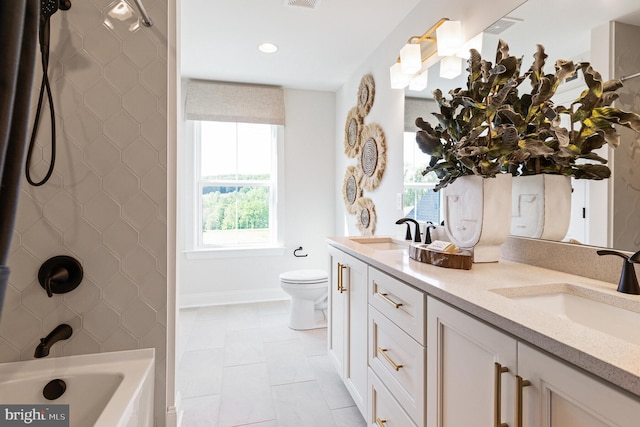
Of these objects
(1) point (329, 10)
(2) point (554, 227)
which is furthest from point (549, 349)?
(1) point (329, 10)

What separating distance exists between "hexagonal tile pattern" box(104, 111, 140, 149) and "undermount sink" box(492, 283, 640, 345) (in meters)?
1.46

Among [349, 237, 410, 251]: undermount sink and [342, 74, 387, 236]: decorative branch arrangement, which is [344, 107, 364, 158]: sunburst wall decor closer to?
[342, 74, 387, 236]: decorative branch arrangement

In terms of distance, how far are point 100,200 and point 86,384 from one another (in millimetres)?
692

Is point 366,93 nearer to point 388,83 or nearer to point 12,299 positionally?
point 388,83

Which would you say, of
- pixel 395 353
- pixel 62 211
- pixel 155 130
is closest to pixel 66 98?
pixel 155 130

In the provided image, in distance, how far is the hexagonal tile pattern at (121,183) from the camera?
1318 mm

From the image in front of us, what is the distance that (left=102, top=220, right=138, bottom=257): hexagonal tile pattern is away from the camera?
52.1 inches

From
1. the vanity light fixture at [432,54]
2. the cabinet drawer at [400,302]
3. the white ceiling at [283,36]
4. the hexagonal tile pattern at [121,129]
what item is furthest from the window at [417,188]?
the hexagonal tile pattern at [121,129]

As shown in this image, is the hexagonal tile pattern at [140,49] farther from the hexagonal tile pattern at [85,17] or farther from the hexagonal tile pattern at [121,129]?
the hexagonal tile pattern at [121,129]

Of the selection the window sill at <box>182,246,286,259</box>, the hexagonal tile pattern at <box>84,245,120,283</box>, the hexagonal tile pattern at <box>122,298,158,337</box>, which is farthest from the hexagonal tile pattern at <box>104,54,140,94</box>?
the window sill at <box>182,246,286,259</box>

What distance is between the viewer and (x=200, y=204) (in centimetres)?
370

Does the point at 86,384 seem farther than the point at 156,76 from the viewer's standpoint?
No

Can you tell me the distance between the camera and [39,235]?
125 cm

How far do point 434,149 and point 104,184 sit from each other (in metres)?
1.42
